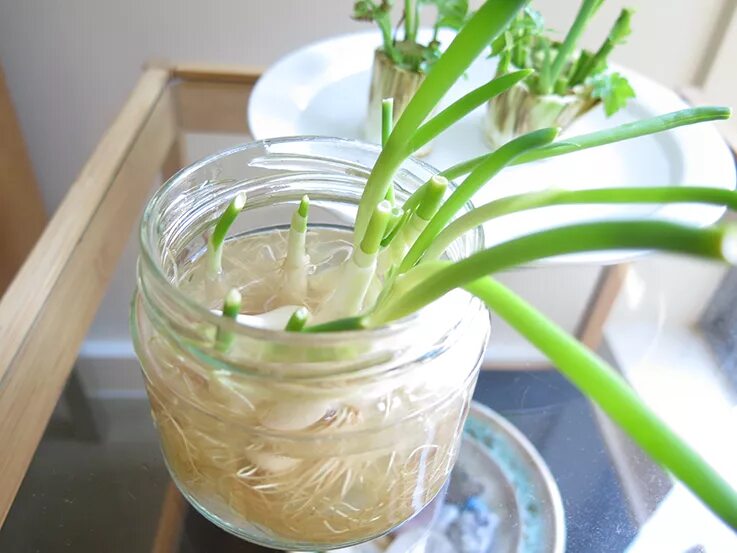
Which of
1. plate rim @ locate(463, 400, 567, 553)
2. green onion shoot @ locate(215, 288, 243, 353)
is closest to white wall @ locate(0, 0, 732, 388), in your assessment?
plate rim @ locate(463, 400, 567, 553)

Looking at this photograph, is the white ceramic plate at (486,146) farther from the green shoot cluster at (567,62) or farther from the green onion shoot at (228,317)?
the green onion shoot at (228,317)

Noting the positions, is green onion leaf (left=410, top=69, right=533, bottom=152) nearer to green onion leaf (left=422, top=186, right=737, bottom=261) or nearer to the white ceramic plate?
green onion leaf (left=422, top=186, right=737, bottom=261)

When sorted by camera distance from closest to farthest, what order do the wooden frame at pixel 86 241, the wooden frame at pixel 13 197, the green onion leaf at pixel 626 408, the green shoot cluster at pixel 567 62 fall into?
the green onion leaf at pixel 626 408 < the wooden frame at pixel 86 241 < the green shoot cluster at pixel 567 62 < the wooden frame at pixel 13 197

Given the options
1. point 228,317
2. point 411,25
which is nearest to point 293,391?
point 228,317

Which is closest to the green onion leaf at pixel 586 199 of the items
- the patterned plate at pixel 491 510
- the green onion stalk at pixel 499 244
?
the green onion stalk at pixel 499 244

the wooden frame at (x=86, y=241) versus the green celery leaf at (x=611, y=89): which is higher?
the green celery leaf at (x=611, y=89)

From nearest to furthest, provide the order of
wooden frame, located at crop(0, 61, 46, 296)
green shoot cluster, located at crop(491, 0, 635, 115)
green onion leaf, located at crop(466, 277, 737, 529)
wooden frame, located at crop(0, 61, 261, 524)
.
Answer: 1. green onion leaf, located at crop(466, 277, 737, 529)
2. wooden frame, located at crop(0, 61, 261, 524)
3. green shoot cluster, located at crop(491, 0, 635, 115)
4. wooden frame, located at crop(0, 61, 46, 296)

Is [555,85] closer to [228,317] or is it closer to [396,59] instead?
[396,59]
